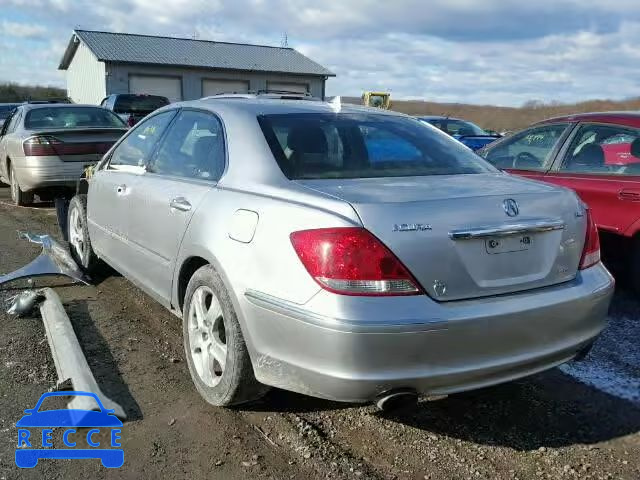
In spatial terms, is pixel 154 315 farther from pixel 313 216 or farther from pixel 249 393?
pixel 313 216

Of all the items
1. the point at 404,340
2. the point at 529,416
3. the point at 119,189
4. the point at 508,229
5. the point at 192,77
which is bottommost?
the point at 529,416

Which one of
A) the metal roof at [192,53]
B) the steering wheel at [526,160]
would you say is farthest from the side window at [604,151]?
the metal roof at [192,53]

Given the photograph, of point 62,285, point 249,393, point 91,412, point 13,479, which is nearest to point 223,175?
point 249,393

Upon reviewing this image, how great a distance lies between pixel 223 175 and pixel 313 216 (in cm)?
88

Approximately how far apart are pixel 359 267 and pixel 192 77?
108 ft

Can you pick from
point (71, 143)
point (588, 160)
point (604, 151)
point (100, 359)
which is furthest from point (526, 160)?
point (71, 143)

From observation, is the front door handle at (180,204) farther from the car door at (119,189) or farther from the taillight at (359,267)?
the taillight at (359,267)

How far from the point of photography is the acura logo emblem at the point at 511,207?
2.82 m

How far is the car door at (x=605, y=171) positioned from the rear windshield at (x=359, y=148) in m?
1.65

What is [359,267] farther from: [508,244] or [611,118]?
[611,118]

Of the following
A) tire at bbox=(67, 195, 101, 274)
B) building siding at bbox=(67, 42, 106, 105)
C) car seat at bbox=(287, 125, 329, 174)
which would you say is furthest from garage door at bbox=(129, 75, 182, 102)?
car seat at bbox=(287, 125, 329, 174)

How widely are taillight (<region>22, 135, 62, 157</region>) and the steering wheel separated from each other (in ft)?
19.8

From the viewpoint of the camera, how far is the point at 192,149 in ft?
12.7

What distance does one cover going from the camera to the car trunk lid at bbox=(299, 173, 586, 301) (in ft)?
8.59
